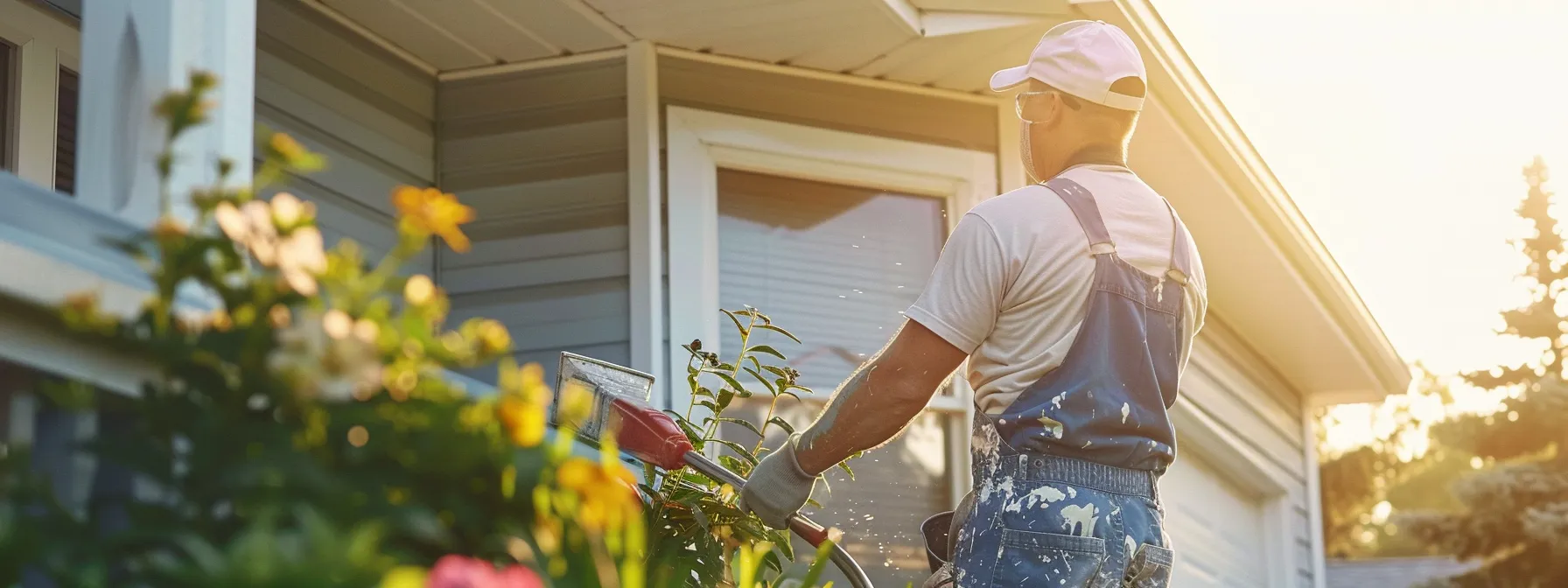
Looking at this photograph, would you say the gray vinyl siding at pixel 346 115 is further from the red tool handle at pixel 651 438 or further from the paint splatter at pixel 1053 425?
the paint splatter at pixel 1053 425

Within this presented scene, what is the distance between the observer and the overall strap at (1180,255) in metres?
2.85

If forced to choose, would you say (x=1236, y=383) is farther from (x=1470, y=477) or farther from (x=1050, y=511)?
(x=1470, y=477)

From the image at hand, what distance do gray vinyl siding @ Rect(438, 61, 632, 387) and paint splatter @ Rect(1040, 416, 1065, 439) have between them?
218cm

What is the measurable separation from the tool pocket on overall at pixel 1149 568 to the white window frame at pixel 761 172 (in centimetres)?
205

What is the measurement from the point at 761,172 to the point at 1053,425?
242 centimetres

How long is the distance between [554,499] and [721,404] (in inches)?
70.9

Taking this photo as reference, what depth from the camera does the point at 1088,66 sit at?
9.48 ft

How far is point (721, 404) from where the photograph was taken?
127 inches

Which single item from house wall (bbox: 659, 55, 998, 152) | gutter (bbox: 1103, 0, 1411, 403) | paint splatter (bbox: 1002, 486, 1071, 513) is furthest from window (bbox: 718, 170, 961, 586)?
paint splatter (bbox: 1002, 486, 1071, 513)

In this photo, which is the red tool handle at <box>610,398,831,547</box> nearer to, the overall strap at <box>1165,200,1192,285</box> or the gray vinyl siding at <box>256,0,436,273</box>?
the overall strap at <box>1165,200,1192,285</box>

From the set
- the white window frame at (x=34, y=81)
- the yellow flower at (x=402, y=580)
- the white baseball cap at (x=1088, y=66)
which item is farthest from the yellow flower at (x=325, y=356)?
the white window frame at (x=34, y=81)

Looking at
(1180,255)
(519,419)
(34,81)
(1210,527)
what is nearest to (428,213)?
(519,419)

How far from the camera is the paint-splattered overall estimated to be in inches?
102

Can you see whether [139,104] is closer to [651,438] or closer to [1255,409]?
[651,438]
